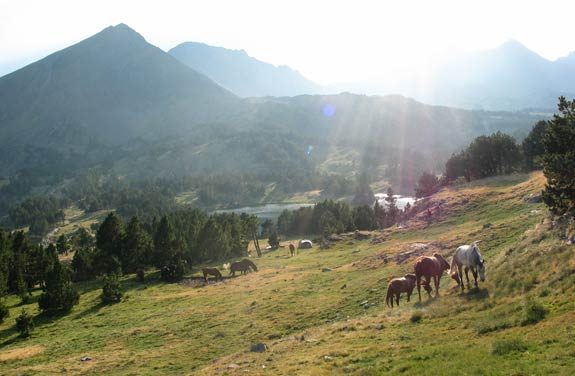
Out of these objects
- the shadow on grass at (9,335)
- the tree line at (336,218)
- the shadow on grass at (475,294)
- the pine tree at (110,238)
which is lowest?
the tree line at (336,218)

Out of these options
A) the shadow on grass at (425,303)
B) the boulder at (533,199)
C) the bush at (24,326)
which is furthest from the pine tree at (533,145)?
the bush at (24,326)

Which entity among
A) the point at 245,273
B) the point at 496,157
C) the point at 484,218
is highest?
the point at 496,157

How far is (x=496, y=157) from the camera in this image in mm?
114688

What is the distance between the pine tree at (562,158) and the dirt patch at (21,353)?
50499 millimetres

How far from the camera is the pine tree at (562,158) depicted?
27.5m

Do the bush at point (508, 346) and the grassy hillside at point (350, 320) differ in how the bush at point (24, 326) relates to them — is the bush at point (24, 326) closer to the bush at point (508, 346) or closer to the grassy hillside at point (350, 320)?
the grassy hillside at point (350, 320)

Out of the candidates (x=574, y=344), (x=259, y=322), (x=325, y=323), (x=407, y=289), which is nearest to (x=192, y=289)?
(x=259, y=322)

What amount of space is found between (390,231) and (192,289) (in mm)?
39659

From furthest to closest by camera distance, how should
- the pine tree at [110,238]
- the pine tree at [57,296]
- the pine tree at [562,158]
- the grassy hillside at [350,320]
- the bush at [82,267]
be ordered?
the pine tree at [110,238] → the bush at [82,267] → the pine tree at [57,296] → the pine tree at [562,158] → the grassy hillside at [350,320]

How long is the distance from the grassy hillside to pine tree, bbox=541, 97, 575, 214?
2407 millimetres

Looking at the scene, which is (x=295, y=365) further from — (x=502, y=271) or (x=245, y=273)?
(x=245, y=273)

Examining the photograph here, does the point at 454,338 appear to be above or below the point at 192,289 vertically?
above

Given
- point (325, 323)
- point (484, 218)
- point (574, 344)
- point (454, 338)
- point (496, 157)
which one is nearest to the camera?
point (574, 344)

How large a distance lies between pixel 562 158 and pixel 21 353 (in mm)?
52902
